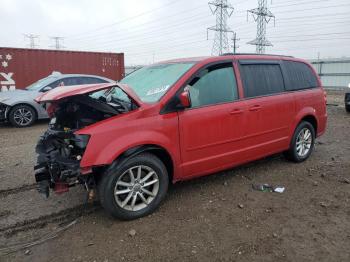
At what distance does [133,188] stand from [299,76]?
11.7 feet

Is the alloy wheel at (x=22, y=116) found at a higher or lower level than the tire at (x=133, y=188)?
higher

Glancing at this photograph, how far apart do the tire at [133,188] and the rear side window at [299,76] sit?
277 centimetres

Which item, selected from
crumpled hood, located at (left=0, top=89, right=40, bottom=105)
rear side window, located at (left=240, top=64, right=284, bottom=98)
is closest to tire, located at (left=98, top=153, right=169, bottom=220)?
rear side window, located at (left=240, top=64, right=284, bottom=98)

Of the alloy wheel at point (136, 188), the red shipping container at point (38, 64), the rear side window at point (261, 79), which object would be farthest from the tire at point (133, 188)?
the red shipping container at point (38, 64)

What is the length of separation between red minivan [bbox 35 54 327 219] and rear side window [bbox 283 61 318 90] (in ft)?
0.75

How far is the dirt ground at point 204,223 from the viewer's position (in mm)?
2910

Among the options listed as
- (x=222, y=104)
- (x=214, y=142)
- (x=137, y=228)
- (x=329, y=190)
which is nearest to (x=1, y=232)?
(x=137, y=228)

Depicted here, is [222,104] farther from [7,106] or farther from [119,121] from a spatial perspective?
[7,106]

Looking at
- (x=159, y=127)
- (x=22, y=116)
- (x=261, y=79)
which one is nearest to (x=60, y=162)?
(x=159, y=127)

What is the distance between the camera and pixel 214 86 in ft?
13.3

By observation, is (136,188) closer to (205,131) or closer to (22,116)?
(205,131)

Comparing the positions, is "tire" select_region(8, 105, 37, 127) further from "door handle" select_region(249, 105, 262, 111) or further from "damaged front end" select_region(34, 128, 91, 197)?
"door handle" select_region(249, 105, 262, 111)

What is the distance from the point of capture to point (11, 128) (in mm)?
9172

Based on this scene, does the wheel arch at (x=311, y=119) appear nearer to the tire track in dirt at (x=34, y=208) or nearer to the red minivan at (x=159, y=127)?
the red minivan at (x=159, y=127)
